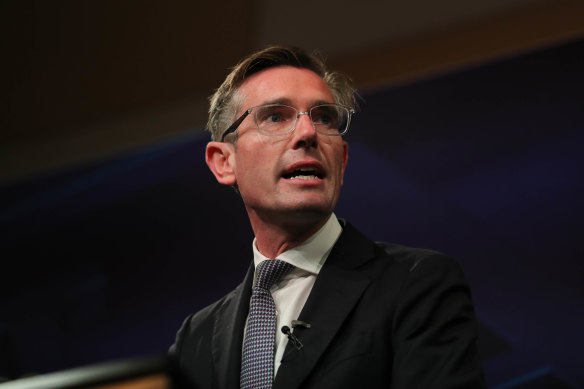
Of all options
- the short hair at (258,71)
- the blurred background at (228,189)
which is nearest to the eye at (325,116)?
the short hair at (258,71)

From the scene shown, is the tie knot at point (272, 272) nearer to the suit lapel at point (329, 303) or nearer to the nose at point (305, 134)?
the suit lapel at point (329, 303)

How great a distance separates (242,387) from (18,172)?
251 centimetres

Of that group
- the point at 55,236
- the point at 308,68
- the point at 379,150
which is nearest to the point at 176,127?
the point at 55,236

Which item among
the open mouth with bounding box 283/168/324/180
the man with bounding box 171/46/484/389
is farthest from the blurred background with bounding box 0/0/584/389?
the open mouth with bounding box 283/168/324/180

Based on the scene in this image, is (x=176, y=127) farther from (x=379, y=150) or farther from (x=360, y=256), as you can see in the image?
(x=360, y=256)

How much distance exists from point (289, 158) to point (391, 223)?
1.01 meters

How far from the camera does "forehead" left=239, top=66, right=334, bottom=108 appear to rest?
1778 mm

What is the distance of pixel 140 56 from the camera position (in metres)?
3.59

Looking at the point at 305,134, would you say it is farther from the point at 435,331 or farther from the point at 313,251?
the point at 435,331

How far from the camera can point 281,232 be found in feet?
5.77

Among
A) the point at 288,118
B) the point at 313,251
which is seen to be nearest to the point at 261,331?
the point at 313,251

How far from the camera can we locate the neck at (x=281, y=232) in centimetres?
172

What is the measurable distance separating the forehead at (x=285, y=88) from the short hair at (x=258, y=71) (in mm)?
19

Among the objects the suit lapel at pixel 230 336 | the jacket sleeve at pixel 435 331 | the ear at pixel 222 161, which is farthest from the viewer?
the ear at pixel 222 161
